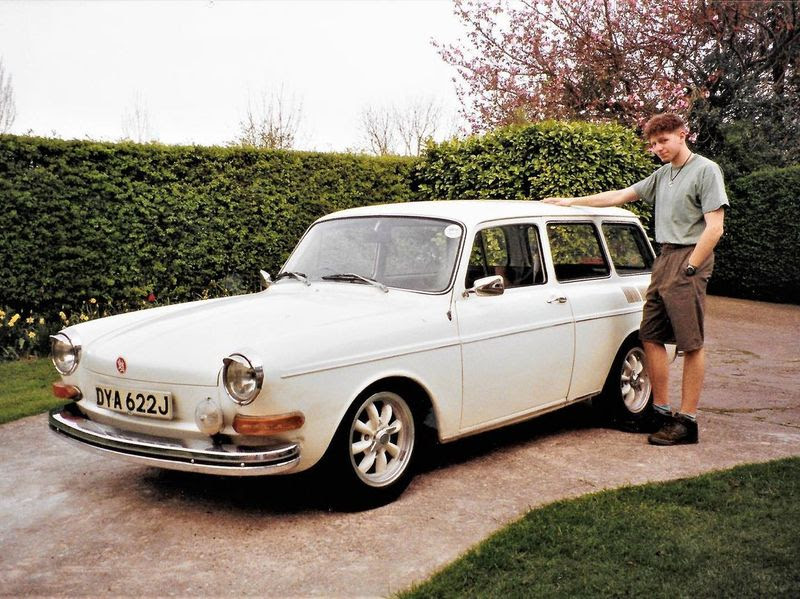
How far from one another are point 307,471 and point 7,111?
30.2 meters

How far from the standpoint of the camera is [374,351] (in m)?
4.19

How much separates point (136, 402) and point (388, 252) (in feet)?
5.89

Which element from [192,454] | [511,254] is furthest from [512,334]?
[192,454]

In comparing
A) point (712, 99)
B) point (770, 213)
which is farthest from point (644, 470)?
point (712, 99)

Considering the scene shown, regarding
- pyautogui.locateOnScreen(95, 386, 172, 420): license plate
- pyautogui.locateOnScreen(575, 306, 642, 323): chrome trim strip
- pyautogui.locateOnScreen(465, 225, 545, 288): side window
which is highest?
pyautogui.locateOnScreen(465, 225, 545, 288): side window

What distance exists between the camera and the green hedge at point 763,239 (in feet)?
49.2

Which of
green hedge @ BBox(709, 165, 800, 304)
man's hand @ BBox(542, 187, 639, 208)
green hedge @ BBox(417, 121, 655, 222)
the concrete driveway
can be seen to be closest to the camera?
the concrete driveway

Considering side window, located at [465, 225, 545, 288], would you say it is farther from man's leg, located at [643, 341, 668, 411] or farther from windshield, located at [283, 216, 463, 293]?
man's leg, located at [643, 341, 668, 411]

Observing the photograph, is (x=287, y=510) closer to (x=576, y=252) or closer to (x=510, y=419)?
(x=510, y=419)

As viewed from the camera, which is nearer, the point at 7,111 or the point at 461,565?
the point at 461,565

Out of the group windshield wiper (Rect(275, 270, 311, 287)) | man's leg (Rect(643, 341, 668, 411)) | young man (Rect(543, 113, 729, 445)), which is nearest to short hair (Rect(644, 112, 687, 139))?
young man (Rect(543, 113, 729, 445))

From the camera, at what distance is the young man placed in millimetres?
5312

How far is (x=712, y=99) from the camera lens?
707 inches

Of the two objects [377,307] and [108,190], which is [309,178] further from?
[377,307]
